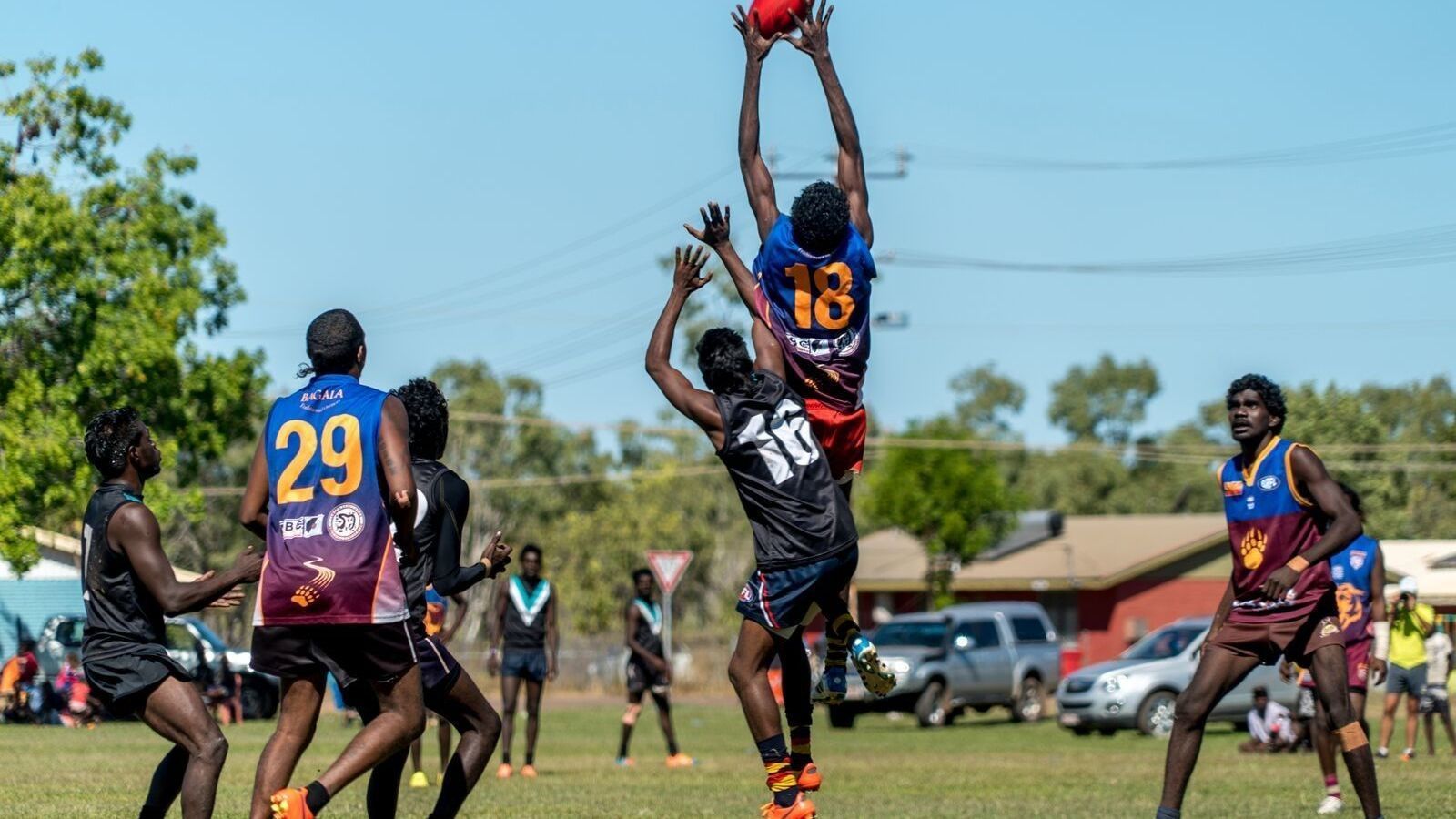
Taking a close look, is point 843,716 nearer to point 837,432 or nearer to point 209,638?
point 209,638

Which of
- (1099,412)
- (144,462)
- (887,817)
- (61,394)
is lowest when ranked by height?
(887,817)

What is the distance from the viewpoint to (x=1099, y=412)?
380 ft

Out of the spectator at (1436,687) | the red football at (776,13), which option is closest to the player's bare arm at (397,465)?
the red football at (776,13)

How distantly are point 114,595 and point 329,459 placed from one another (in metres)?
1.57

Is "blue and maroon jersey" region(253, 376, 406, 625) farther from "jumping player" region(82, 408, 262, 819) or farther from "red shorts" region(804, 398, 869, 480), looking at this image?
"red shorts" region(804, 398, 869, 480)

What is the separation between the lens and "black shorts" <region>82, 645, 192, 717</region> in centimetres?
848

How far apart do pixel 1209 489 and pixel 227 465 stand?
174ft

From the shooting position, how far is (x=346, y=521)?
25.3ft

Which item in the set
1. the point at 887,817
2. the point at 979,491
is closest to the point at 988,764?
the point at 887,817

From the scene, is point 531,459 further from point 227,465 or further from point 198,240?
Answer: point 198,240

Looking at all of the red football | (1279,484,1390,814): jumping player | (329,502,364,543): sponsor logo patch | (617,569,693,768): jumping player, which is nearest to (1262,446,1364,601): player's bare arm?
the red football

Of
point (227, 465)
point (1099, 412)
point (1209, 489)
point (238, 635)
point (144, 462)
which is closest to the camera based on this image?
point (144, 462)

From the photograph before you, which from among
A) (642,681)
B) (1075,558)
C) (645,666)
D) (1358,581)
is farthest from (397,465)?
(1075,558)

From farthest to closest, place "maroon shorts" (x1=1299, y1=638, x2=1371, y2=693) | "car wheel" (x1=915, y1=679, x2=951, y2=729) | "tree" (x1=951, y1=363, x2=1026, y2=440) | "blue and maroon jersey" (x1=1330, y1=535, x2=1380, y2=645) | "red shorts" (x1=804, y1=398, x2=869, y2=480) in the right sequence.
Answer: "tree" (x1=951, y1=363, x2=1026, y2=440), "car wheel" (x1=915, y1=679, x2=951, y2=729), "blue and maroon jersey" (x1=1330, y1=535, x2=1380, y2=645), "maroon shorts" (x1=1299, y1=638, x2=1371, y2=693), "red shorts" (x1=804, y1=398, x2=869, y2=480)
